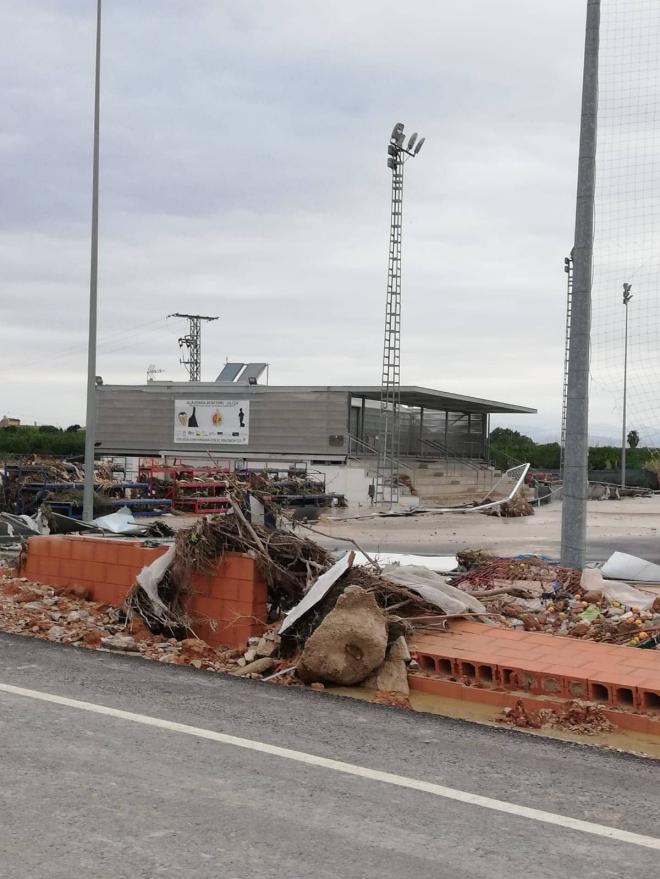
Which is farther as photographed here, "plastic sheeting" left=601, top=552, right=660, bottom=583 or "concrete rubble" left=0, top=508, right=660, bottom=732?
"plastic sheeting" left=601, top=552, right=660, bottom=583

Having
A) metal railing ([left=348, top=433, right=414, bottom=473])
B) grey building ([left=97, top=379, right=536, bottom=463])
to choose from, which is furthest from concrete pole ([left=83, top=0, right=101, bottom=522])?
metal railing ([left=348, top=433, right=414, bottom=473])

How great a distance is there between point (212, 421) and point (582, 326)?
44.0 metres

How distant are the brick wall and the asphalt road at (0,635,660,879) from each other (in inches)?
78.3

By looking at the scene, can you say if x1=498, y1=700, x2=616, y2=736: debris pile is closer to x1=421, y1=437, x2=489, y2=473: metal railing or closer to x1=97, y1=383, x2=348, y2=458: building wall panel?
x1=97, y1=383, x2=348, y2=458: building wall panel

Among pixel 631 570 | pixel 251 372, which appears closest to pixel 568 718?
pixel 631 570

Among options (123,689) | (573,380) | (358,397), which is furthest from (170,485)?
(123,689)

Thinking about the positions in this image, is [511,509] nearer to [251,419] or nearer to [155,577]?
[251,419]

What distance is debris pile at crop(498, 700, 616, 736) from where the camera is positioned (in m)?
6.62

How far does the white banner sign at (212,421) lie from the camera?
176ft

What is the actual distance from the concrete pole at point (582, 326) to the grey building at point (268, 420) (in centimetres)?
3405

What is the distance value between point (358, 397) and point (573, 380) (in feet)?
129

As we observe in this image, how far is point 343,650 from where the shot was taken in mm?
7738

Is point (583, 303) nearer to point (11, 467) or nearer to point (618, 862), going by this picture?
point (618, 862)

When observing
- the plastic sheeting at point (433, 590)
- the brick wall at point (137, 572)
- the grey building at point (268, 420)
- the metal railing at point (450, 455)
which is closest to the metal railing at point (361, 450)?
the grey building at point (268, 420)
